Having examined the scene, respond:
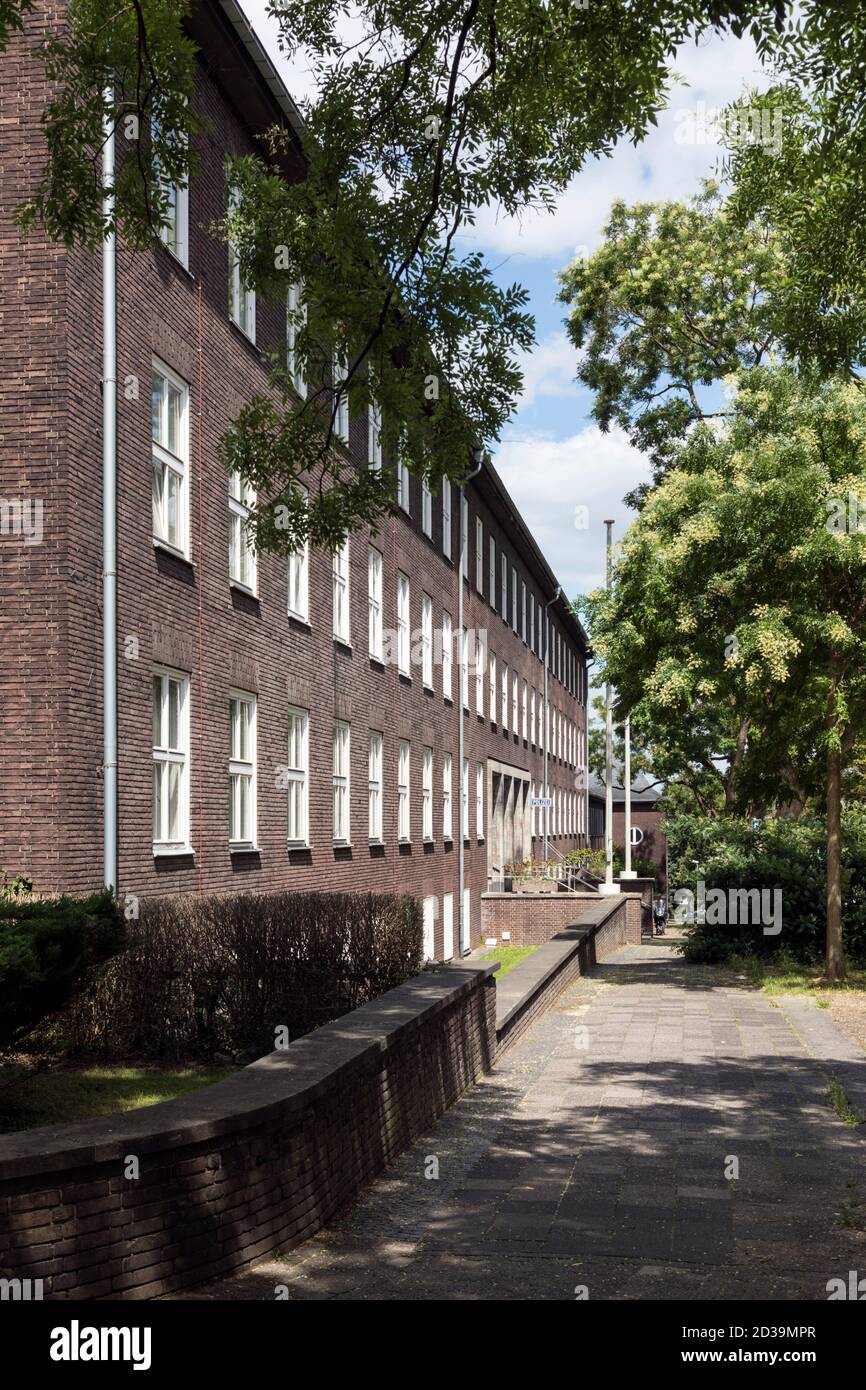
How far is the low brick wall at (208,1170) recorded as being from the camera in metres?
4.96

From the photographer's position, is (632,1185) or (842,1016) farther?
(842,1016)

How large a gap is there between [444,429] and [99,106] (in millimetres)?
2897

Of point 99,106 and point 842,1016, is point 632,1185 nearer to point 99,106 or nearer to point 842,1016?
point 99,106

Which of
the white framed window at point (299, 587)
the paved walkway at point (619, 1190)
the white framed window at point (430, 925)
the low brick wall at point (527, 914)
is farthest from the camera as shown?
the low brick wall at point (527, 914)

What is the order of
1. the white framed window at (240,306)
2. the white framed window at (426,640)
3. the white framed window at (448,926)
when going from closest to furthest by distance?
the white framed window at (240,306)
the white framed window at (426,640)
the white framed window at (448,926)

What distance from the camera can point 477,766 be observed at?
133 ft

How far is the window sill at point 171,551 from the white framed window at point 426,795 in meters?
16.4

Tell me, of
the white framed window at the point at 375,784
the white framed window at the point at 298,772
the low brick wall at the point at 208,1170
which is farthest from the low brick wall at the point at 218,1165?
the white framed window at the point at 375,784

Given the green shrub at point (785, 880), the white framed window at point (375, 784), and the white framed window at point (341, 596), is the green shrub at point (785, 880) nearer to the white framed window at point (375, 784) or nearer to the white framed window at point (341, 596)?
the white framed window at point (375, 784)

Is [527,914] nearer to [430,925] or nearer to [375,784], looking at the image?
[430,925]

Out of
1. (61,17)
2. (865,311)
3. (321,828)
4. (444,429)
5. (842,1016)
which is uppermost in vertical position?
(61,17)

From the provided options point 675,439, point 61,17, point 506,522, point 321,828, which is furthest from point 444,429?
point 506,522

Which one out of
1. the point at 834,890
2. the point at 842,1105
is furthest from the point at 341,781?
the point at 842,1105

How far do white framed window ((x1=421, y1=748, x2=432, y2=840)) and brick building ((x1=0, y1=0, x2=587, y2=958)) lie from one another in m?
2.32
